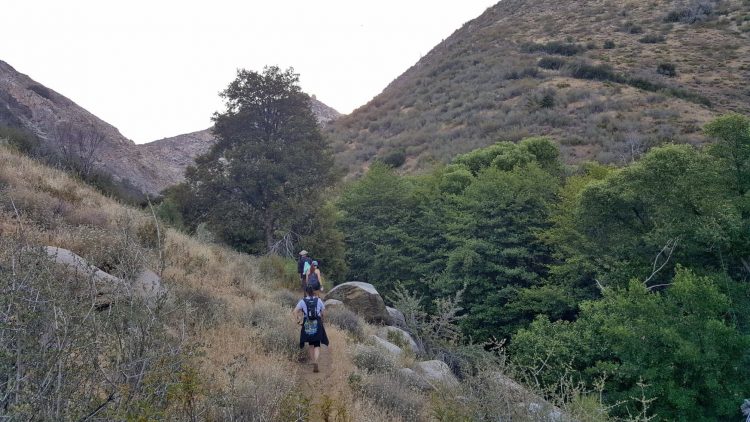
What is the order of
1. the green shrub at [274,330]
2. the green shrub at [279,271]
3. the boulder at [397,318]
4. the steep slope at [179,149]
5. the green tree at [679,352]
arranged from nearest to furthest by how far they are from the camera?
the green shrub at [274,330], the green tree at [679,352], the green shrub at [279,271], the boulder at [397,318], the steep slope at [179,149]

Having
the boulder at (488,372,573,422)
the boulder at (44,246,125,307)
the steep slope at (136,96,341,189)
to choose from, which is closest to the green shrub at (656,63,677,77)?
the steep slope at (136,96,341,189)

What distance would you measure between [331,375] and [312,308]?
→ 1170 millimetres

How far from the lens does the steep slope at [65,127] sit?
20.9m

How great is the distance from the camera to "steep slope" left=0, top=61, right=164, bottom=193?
20906 millimetres

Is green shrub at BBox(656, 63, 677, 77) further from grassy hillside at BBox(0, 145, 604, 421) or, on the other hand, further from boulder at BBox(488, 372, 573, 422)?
boulder at BBox(488, 372, 573, 422)

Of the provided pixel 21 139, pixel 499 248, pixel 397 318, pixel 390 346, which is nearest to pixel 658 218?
pixel 499 248

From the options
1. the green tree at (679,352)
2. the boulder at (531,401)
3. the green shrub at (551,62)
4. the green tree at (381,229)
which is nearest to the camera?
the boulder at (531,401)

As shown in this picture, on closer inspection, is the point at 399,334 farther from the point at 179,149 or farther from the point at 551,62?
the point at 551,62

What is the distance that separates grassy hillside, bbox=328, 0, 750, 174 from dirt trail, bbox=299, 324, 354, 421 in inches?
858

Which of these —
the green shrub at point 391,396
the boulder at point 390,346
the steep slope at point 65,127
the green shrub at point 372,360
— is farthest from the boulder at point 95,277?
the steep slope at point 65,127

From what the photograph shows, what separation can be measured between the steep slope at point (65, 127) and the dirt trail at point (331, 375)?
46.7 ft

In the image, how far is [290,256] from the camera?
51.0ft

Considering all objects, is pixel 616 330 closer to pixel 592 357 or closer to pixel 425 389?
pixel 592 357

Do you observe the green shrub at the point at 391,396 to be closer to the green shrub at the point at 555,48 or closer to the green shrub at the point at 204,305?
the green shrub at the point at 204,305
